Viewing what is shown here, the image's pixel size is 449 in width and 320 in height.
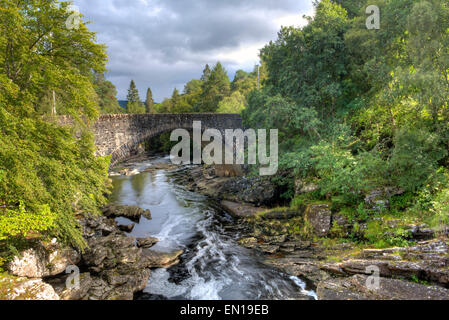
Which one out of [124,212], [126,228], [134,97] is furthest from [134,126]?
[134,97]

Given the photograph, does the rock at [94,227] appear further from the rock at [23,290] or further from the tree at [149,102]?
the tree at [149,102]

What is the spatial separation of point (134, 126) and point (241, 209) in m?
11.4

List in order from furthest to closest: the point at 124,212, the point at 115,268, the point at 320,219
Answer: the point at 124,212 → the point at 320,219 → the point at 115,268

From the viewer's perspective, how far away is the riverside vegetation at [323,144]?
8.34m

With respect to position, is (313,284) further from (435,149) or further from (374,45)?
(374,45)

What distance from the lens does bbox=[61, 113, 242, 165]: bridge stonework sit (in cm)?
2089

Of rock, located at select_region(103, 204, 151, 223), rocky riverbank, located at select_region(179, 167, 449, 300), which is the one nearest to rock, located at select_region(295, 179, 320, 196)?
rocky riverbank, located at select_region(179, 167, 449, 300)

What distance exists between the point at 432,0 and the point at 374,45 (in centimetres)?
350

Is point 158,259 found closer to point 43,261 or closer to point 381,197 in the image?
point 43,261

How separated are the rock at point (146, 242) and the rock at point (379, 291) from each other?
8965 millimetres

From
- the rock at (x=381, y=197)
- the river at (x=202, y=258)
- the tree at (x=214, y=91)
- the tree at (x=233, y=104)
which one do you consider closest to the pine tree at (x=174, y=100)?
the tree at (x=214, y=91)

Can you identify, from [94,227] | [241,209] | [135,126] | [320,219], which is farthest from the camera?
[135,126]

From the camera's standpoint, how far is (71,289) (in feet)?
30.2

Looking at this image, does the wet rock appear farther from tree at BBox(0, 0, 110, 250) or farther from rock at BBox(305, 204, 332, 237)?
tree at BBox(0, 0, 110, 250)
